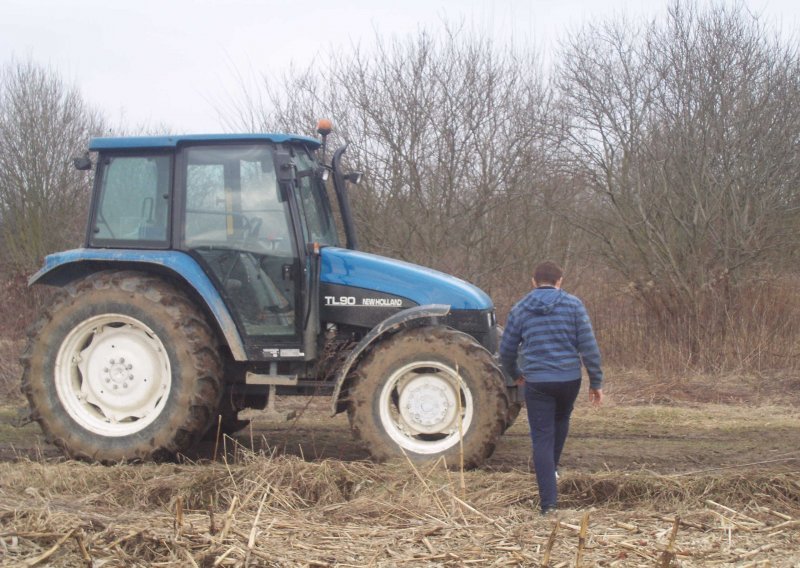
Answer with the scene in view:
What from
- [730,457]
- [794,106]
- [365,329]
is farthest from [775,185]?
[365,329]

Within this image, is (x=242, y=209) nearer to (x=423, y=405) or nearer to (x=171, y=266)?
(x=171, y=266)

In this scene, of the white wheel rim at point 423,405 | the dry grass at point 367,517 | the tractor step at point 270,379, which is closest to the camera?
the dry grass at point 367,517

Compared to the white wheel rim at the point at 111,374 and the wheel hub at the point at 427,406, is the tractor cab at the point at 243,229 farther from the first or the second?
the wheel hub at the point at 427,406

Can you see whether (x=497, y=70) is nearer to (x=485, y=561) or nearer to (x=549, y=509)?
(x=549, y=509)

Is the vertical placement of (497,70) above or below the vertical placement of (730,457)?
above

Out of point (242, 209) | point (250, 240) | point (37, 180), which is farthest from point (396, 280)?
point (37, 180)

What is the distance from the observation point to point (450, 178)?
42.5ft

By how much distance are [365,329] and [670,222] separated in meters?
6.53

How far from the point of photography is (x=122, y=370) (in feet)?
21.0

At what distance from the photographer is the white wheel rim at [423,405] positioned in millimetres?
6078

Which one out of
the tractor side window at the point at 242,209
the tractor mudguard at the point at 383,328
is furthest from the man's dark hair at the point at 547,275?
the tractor side window at the point at 242,209

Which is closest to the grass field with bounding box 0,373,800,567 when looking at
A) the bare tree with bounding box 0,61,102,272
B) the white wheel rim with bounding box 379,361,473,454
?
the white wheel rim with bounding box 379,361,473,454

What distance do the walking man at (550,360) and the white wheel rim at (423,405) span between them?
94 centimetres

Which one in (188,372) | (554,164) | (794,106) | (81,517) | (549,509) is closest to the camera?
(81,517)
